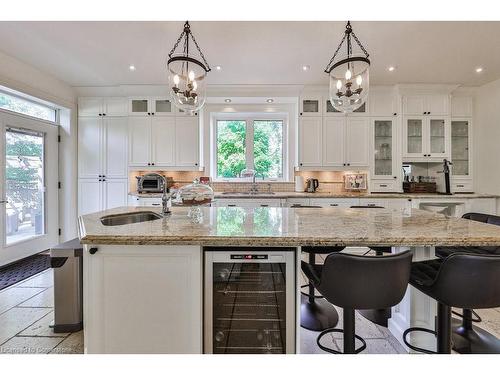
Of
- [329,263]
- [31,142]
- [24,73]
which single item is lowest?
[329,263]

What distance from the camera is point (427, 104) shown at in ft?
14.6

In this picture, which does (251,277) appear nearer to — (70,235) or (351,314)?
(351,314)

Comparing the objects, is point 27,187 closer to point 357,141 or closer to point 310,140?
point 310,140

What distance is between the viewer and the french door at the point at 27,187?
3.66 metres

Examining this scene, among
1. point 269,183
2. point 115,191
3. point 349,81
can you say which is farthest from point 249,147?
point 349,81

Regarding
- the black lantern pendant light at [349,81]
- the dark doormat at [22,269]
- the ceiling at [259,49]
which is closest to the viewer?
the black lantern pendant light at [349,81]

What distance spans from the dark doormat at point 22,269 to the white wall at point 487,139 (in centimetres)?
696

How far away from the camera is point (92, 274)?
148 centimetres

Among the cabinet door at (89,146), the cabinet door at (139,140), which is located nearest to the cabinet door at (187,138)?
the cabinet door at (139,140)

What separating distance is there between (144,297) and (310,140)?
372 centimetres

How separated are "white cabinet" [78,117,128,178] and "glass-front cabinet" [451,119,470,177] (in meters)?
5.79

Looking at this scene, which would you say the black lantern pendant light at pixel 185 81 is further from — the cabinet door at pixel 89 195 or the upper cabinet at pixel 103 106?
the cabinet door at pixel 89 195
